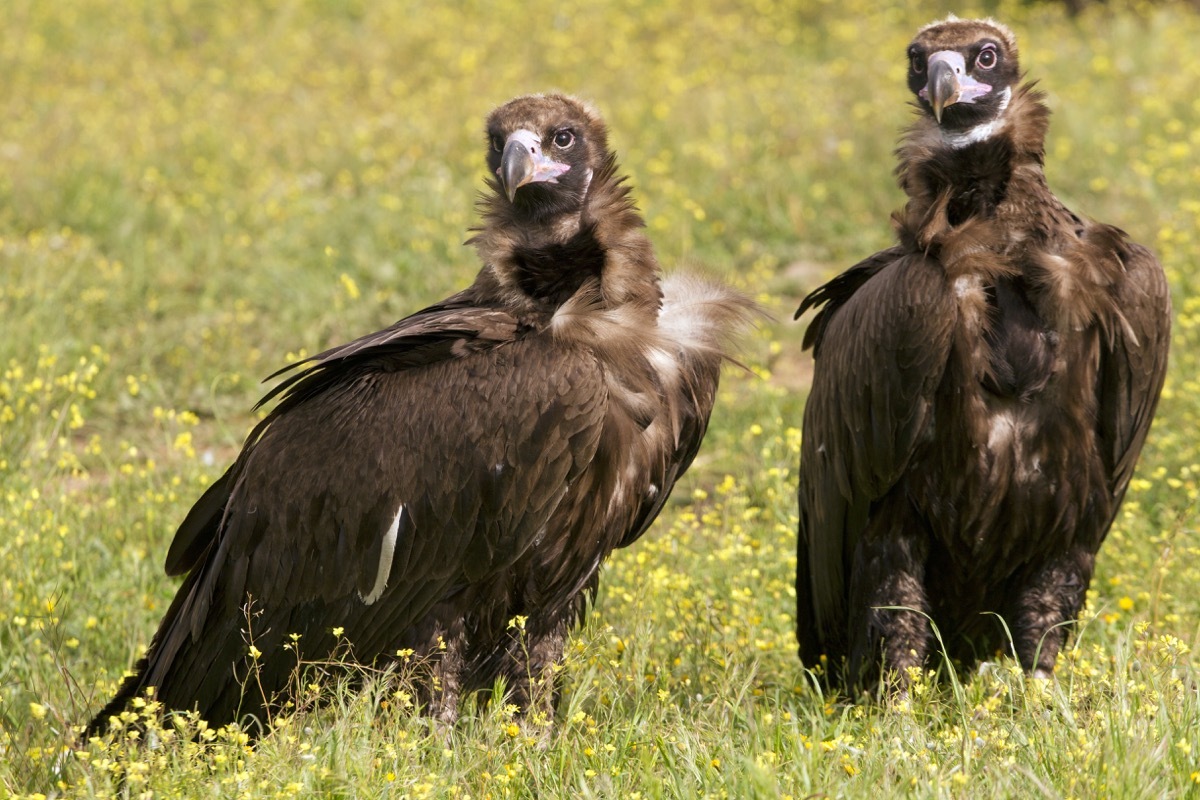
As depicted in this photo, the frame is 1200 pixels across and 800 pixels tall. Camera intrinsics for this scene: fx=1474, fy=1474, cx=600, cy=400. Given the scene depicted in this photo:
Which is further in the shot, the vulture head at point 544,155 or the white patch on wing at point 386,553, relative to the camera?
the vulture head at point 544,155

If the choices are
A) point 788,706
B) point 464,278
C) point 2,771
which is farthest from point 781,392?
point 2,771

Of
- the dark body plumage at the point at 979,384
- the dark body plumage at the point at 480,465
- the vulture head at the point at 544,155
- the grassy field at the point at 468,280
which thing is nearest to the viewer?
the grassy field at the point at 468,280

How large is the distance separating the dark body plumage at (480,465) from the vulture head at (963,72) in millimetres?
864

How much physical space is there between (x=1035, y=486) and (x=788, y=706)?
103 centimetres

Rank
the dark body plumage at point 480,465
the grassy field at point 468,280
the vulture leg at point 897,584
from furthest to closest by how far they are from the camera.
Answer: the vulture leg at point 897,584, the dark body plumage at point 480,465, the grassy field at point 468,280

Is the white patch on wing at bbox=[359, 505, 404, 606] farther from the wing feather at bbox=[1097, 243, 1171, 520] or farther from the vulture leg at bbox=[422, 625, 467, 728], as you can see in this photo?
the wing feather at bbox=[1097, 243, 1171, 520]

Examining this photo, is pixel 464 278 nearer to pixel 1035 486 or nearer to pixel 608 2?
pixel 1035 486

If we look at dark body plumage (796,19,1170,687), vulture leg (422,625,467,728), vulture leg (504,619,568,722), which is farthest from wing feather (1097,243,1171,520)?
vulture leg (422,625,467,728)

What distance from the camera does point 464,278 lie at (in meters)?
8.66

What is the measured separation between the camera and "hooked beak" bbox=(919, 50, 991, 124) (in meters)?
4.32

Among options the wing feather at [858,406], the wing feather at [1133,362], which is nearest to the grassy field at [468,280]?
the wing feather at [858,406]

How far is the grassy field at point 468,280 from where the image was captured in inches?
144

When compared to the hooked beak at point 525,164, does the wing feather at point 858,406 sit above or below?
below

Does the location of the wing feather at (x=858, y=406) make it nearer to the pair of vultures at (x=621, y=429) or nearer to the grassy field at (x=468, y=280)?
the pair of vultures at (x=621, y=429)
